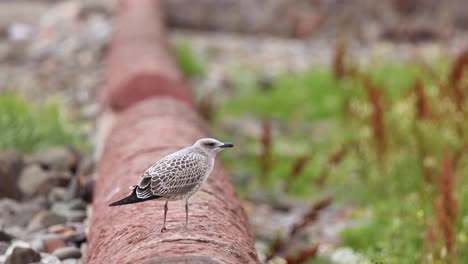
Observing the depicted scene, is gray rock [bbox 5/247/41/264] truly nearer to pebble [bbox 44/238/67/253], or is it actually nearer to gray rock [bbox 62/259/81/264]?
gray rock [bbox 62/259/81/264]

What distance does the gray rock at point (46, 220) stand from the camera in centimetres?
500

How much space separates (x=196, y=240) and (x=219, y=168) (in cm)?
159

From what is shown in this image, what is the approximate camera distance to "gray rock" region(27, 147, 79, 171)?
5.96 m

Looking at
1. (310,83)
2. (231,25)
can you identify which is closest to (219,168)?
(310,83)

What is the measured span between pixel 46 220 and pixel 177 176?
199cm

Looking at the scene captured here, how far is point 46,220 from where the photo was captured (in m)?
5.03

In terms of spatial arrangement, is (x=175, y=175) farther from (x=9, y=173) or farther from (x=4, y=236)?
(x=9, y=173)

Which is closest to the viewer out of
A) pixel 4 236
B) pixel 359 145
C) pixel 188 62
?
pixel 4 236

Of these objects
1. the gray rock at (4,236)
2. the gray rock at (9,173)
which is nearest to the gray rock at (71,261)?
the gray rock at (4,236)

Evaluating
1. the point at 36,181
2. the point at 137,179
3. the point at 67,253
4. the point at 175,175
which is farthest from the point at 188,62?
the point at 175,175

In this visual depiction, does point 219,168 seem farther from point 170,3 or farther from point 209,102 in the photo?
point 170,3

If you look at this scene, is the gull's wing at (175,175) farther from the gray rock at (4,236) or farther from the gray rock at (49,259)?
the gray rock at (4,236)

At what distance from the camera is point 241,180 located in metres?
7.41

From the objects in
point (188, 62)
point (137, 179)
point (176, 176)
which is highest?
point (176, 176)
